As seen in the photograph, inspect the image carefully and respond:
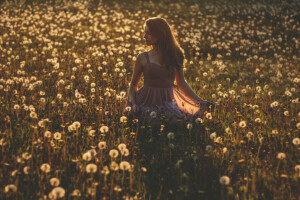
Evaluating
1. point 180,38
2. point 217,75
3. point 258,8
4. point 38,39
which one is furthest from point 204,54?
point 258,8

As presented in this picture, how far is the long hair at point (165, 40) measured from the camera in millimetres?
4016

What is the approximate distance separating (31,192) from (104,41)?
23.2ft

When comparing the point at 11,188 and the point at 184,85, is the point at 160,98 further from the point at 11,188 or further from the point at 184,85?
the point at 11,188

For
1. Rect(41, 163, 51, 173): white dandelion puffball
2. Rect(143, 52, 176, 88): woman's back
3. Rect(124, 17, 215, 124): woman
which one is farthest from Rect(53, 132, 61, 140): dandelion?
Rect(143, 52, 176, 88): woman's back

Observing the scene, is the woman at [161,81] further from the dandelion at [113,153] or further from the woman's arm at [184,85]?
the dandelion at [113,153]

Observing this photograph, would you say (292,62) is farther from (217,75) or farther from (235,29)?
(235,29)

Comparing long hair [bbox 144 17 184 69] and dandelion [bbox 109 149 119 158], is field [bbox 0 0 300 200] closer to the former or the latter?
dandelion [bbox 109 149 119 158]

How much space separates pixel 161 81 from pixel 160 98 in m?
0.25

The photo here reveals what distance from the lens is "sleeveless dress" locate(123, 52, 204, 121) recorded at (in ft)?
13.7

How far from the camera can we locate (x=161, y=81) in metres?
4.33

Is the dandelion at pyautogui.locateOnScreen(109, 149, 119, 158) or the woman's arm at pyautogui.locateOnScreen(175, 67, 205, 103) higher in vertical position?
the woman's arm at pyautogui.locateOnScreen(175, 67, 205, 103)

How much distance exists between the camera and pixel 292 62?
8164 mm

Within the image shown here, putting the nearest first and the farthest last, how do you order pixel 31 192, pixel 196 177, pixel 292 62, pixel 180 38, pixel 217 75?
pixel 31 192 < pixel 196 177 < pixel 217 75 < pixel 292 62 < pixel 180 38

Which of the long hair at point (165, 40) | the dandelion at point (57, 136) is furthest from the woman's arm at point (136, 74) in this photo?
the dandelion at point (57, 136)
